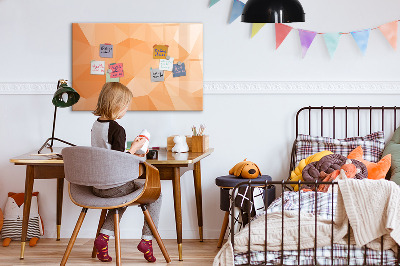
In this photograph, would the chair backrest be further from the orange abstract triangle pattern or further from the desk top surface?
the orange abstract triangle pattern

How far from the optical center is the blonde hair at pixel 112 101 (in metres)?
3.40

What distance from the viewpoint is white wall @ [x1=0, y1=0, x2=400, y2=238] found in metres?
4.24

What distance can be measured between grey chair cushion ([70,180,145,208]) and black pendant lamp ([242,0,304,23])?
1145mm

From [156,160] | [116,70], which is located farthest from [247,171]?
[116,70]

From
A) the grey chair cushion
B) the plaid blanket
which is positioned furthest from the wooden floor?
the plaid blanket

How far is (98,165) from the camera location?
3168mm

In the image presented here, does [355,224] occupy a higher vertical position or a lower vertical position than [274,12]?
lower

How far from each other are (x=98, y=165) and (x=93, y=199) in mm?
243

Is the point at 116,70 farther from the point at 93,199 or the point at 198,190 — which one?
the point at 93,199

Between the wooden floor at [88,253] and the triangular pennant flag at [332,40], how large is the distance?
5.21 feet

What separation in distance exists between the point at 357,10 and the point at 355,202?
1.84 metres

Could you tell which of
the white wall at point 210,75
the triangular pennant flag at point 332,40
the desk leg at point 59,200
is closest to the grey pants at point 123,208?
the white wall at point 210,75

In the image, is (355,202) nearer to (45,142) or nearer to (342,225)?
(342,225)

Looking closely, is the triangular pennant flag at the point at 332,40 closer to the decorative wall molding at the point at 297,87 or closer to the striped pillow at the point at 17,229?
the decorative wall molding at the point at 297,87
